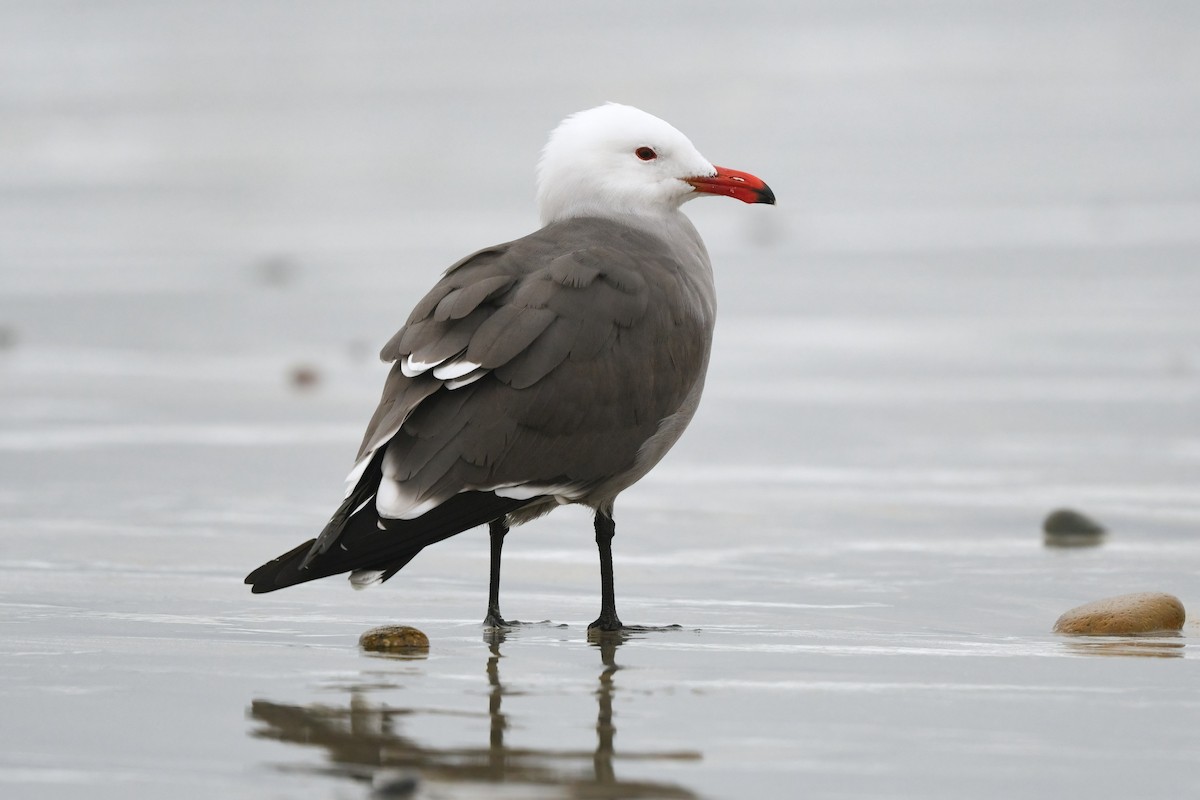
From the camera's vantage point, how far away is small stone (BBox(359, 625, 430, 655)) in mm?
4766

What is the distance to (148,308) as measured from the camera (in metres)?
12.2

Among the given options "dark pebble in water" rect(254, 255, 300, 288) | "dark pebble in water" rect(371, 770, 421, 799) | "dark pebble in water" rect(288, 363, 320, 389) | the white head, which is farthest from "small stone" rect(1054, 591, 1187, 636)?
"dark pebble in water" rect(254, 255, 300, 288)

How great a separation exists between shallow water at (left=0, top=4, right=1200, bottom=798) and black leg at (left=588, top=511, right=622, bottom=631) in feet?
0.43

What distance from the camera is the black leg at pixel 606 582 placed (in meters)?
5.24

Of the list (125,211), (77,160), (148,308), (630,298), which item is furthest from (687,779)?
(77,160)

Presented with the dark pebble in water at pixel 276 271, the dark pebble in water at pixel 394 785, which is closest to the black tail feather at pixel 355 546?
the dark pebble in water at pixel 394 785

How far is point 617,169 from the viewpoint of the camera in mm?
6145

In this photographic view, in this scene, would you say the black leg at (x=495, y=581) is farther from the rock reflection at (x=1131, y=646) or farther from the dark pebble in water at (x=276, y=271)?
the dark pebble in water at (x=276, y=271)

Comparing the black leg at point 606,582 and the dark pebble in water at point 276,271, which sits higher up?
the dark pebble in water at point 276,271

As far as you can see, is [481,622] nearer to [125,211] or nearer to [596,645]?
[596,645]

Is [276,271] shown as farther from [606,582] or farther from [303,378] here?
[606,582]

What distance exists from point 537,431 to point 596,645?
0.59 meters

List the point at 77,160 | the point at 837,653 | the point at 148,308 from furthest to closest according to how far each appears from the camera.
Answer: the point at 77,160, the point at 148,308, the point at 837,653

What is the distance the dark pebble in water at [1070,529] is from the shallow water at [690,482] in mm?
82
